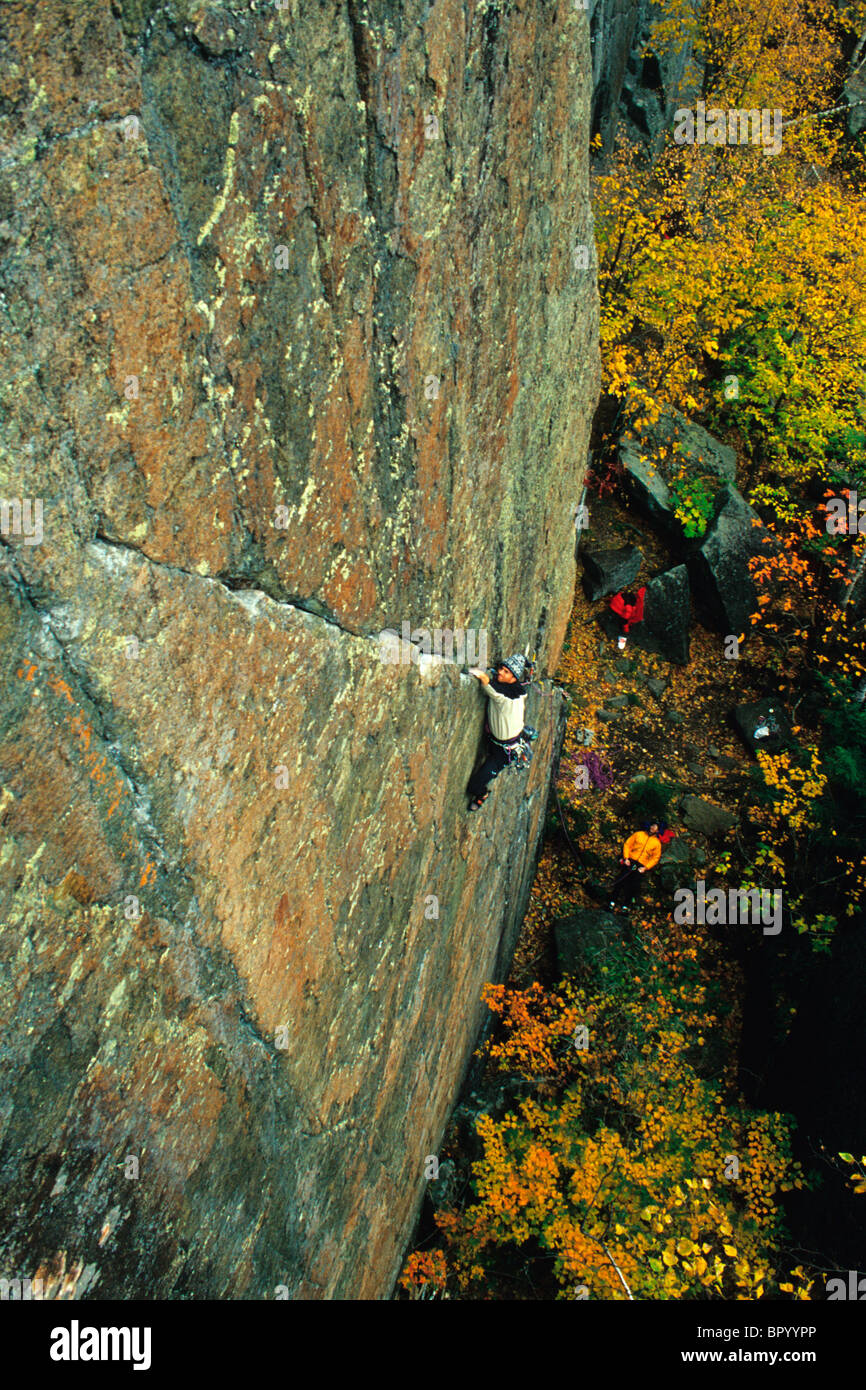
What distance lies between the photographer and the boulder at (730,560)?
1681 cm

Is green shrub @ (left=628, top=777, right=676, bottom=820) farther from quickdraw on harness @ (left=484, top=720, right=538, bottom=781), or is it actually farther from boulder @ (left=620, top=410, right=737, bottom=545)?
quickdraw on harness @ (left=484, top=720, right=538, bottom=781)

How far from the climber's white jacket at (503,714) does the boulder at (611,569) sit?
958 centimetres

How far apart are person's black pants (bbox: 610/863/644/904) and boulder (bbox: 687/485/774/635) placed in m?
6.50

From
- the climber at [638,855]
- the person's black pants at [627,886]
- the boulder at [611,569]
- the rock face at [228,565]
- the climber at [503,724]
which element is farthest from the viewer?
the boulder at [611,569]

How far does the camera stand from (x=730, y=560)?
55.3ft

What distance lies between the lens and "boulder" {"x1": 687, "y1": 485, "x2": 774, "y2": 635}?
16.8m

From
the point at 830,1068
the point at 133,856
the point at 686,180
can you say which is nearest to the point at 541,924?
the point at 830,1068

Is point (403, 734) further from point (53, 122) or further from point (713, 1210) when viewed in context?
point (713, 1210)

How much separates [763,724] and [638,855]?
465 cm

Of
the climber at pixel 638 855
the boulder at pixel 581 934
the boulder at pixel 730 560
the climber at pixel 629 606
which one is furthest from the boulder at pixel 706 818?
the boulder at pixel 730 560

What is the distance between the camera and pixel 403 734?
583 centimetres

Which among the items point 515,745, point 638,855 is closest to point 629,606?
point 638,855

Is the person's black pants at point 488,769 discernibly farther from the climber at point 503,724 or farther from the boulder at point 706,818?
the boulder at point 706,818

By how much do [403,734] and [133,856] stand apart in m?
2.75
